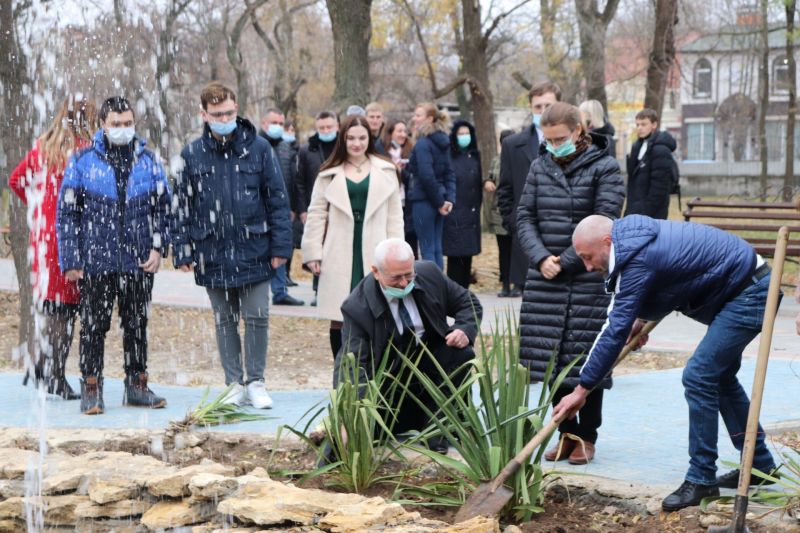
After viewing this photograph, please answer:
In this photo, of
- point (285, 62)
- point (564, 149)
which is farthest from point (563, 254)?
point (285, 62)

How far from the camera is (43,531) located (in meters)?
5.59

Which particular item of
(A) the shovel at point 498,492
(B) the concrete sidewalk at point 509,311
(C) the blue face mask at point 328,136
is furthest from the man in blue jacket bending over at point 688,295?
(C) the blue face mask at point 328,136

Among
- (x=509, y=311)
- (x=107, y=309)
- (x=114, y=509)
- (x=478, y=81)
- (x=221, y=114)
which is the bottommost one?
(x=114, y=509)

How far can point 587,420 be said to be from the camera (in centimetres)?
576

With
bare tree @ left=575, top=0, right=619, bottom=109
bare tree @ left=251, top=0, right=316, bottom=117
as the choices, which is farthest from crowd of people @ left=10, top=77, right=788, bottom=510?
bare tree @ left=251, top=0, right=316, bottom=117

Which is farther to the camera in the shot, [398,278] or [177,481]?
[398,278]

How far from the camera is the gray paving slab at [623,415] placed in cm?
569

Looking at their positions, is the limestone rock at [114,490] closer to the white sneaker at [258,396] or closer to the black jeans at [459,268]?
the white sneaker at [258,396]

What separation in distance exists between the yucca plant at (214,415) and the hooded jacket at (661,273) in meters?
2.67

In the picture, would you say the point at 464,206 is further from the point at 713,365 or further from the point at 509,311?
the point at 713,365

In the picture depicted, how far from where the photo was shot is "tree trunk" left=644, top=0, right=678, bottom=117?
21.3 metres

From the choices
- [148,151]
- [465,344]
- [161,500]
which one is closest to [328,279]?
[148,151]

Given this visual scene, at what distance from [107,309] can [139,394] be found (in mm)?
612

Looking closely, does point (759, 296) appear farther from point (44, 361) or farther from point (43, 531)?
point (44, 361)
